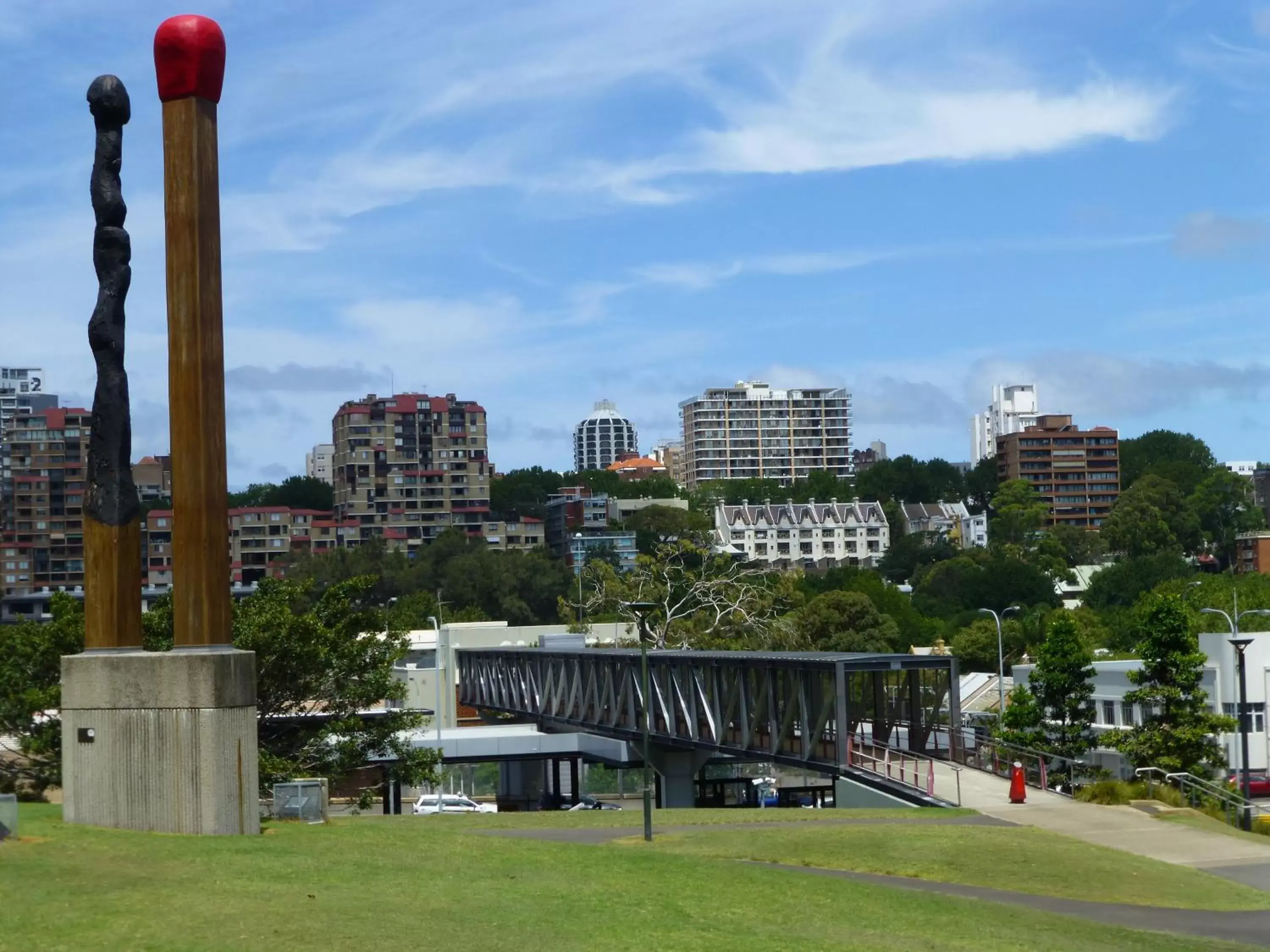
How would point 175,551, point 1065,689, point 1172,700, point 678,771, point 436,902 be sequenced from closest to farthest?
1. point 436,902
2. point 175,551
3. point 1172,700
4. point 1065,689
5. point 678,771

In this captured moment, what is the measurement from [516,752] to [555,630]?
4423 centimetres

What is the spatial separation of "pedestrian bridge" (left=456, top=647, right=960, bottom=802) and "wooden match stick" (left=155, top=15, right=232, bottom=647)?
14.2 m

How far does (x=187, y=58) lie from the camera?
2388 cm

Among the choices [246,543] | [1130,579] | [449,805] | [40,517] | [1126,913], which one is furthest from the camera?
[40,517]

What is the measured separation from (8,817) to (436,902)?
209 inches

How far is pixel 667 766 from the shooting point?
56062mm

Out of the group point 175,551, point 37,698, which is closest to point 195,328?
point 175,551

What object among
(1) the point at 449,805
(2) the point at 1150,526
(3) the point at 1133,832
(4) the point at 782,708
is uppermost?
(2) the point at 1150,526

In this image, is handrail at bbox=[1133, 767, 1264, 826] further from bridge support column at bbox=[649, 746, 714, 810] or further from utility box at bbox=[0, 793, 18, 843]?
utility box at bbox=[0, 793, 18, 843]

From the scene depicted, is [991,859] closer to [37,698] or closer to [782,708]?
[37,698]

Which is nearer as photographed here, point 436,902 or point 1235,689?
point 436,902

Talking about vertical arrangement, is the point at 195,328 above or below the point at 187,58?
below

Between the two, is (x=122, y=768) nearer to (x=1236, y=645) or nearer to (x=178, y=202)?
(x=178, y=202)

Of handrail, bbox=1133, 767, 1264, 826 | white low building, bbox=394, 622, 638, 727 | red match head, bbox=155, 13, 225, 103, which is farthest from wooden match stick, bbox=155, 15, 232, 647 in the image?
white low building, bbox=394, 622, 638, 727
